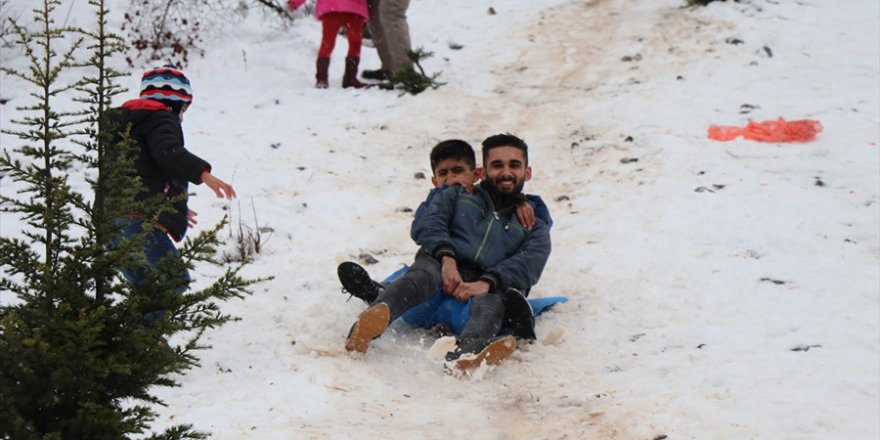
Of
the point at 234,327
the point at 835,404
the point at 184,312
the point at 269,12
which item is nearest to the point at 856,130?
the point at 835,404

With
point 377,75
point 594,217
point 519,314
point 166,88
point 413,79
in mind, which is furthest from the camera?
point 377,75

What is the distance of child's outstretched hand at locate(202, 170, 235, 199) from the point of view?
4.14 metres

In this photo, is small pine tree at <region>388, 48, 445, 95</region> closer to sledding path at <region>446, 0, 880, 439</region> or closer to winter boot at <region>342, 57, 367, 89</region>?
winter boot at <region>342, 57, 367, 89</region>

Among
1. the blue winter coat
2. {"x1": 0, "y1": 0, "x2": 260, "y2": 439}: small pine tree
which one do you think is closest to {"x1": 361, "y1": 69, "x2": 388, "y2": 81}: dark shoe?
the blue winter coat

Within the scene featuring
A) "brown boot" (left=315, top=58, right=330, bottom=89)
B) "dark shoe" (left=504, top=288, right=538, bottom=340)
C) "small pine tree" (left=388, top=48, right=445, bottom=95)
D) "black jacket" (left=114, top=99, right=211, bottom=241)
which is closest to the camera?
"black jacket" (left=114, top=99, right=211, bottom=241)

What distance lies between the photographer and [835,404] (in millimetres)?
3475

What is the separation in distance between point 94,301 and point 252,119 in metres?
6.88

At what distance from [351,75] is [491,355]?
6231 mm

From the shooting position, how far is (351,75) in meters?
9.93

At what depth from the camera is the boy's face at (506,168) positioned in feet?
17.7

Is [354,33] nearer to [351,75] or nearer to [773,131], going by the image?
[351,75]

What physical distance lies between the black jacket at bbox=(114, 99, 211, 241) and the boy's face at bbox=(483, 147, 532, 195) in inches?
70.7

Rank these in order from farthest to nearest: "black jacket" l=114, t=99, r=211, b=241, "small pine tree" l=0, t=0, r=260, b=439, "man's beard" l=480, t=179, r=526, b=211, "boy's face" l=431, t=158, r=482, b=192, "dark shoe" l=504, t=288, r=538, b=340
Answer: "boy's face" l=431, t=158, r=482, b=192
"man's beard" l=480, t=179, r=526, b=211
"dark shoe" l=504, t=288, r=538, b=340
"black jacket" l=114, t=99, r=211, b=241
"small pine tree" l=0, t=0, r=260, b=439

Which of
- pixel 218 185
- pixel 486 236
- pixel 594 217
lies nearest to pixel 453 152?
pixel 486 236
